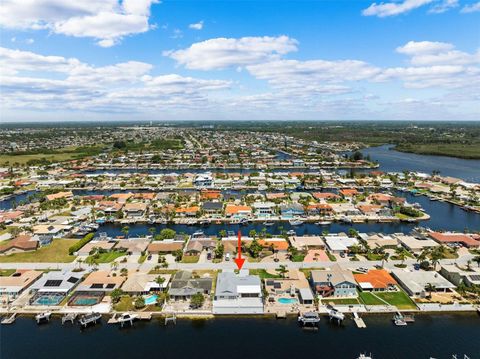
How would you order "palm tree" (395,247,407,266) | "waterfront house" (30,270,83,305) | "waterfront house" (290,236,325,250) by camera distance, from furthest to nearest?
"waterfront house" (290,236,325,250) < "palm tree" (395,247,407,266) < "waterfront house" (30,270,83,305)

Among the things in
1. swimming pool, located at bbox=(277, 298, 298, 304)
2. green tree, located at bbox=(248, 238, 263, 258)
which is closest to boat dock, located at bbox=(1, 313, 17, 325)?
swimming pool, located at bbox=(277, 298, 298, 304)

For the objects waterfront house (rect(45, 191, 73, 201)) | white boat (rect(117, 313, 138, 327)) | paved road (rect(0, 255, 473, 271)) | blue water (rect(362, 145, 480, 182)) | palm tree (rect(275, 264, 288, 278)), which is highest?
blue water (rect(362, 145, 480, 182))

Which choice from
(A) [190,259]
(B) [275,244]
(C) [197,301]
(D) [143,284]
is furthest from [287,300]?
(D) [143,284]

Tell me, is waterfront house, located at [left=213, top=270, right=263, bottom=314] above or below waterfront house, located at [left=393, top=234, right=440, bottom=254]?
below

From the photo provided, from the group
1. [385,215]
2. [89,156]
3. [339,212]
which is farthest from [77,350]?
[89,156]

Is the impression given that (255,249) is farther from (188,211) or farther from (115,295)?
(188,211)

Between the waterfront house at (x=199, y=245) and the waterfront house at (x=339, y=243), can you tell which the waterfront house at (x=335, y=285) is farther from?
the waterfront house at (x=199, y=245)

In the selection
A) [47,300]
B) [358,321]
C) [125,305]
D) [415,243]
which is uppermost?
[415,243]

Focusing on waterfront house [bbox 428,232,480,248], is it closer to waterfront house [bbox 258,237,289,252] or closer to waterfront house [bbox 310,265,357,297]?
waterfront house [bbox 310,265,357,297]
